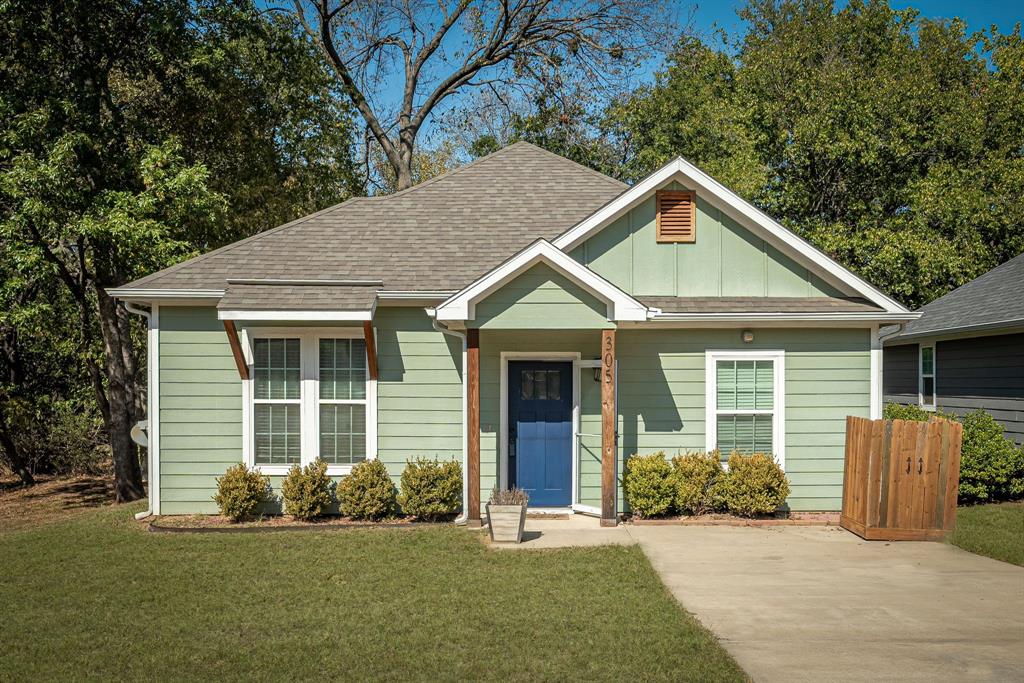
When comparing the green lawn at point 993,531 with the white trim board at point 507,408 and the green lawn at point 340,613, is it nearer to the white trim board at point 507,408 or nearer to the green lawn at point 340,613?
the green lawn at point 340,613

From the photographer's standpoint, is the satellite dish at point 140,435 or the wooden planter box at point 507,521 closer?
the wooden planter box at point 507,521

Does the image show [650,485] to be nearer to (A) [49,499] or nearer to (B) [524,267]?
(B) [524,267]

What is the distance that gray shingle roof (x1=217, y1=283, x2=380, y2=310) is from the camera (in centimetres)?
1048

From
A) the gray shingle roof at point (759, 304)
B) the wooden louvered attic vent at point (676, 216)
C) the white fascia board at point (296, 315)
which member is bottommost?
the white fascia board at point (296, 315)

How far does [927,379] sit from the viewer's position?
61.5 ft

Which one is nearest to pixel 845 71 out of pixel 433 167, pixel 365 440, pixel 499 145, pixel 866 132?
pixel 866 132

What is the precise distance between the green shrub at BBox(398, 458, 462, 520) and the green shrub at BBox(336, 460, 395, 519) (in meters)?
0.25

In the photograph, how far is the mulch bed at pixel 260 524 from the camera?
10539 mm

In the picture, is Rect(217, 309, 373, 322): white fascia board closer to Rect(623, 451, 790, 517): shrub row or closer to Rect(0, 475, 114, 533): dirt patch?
Rect(623, 451, 790, 517): shrub row

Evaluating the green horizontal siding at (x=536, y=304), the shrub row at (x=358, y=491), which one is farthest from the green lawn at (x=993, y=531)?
the shrub row at (x=358, y=491)

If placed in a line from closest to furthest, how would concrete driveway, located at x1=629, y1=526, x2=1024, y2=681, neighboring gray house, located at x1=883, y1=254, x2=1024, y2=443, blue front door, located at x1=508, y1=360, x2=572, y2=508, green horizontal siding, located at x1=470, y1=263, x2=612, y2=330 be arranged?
concrete driveway, located at x1=629, y1=526, x2=1024, y2=681 < green horizontal siding, located at x1=470, y1=263, x2=612, y2=330 < blue front door, located at x1=508, y1=360, x2=572, y2=508 < neighboring gray house, located at x1=883, y1=254, x2=1024, y2=443

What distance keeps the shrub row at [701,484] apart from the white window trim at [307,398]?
363cm

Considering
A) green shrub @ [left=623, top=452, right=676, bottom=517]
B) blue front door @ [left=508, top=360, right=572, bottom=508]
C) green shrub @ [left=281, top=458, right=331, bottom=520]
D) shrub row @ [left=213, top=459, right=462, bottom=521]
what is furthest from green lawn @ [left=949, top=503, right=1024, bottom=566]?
green shrub @ [left=281, top=458, right=331, bottom=520]

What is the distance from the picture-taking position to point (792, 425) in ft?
37.2
